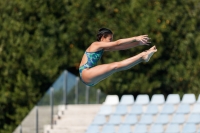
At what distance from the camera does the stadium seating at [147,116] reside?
2855 cm

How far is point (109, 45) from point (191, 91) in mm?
14322

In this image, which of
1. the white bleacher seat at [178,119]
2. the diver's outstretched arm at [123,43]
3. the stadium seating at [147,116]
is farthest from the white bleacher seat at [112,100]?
the diver's outstretched arm at [123,43]

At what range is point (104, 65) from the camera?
20.7 m

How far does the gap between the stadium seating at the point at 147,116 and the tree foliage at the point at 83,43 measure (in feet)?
16.3

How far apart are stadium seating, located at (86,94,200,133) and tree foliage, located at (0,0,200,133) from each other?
16.3 feet

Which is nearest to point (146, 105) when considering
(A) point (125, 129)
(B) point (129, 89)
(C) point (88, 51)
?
(A) point (125, 129)

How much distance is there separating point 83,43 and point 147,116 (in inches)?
253

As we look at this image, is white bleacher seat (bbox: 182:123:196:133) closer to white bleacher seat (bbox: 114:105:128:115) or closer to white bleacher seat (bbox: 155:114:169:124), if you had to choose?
white bleacher seat (bbox: 155:114:169:124)

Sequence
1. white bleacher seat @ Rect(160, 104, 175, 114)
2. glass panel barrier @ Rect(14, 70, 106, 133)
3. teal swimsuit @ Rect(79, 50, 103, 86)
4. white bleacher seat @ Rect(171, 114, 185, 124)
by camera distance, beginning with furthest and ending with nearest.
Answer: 1. white bleacher seat @ Rect(160, 104, 175, 114)
2. white bleacher seat @ Rect(171, 114, 185, 124)
3. glass panel barrier @ Rect(14, 70, 106, 133)
4. teal swimsuit @ Rect(79, 50, 103, 86)

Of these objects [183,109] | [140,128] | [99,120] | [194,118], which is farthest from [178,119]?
[99,120]

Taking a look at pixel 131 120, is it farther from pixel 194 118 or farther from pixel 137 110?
pixel 194 118

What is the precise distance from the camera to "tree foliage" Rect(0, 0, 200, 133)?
1340 inches

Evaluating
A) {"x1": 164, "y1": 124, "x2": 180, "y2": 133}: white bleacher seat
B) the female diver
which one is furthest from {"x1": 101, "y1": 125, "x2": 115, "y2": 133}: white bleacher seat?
the female diver

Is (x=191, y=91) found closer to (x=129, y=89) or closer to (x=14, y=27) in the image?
(x=129, y=89)
